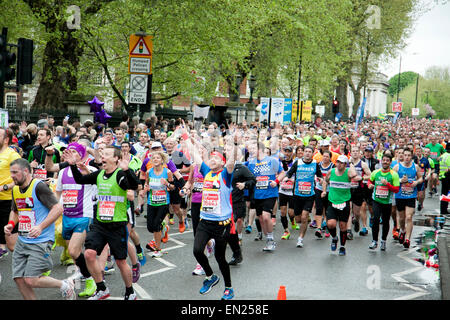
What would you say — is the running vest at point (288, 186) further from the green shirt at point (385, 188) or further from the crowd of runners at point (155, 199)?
the green shirt at point (385, 188)

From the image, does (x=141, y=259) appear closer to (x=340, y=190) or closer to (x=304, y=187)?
(x=304, y=187)

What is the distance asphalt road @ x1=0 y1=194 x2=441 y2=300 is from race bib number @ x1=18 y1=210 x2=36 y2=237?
4.06ft

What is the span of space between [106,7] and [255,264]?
1484cm

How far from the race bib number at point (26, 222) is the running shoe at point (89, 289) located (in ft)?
4.44

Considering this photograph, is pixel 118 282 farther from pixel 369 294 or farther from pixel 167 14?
pixel 167 14

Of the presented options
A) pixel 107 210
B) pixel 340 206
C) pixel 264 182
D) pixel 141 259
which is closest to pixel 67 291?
pixel 107 210

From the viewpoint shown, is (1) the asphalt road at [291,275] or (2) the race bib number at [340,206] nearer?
(1) the asphalt road at [291,275]

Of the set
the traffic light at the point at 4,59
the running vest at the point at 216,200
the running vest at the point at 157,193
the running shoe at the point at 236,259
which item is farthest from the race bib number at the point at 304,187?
the traffic light at the point at 4,59

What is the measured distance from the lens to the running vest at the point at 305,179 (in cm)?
1145

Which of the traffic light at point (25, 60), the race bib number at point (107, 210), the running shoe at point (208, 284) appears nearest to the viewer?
the race bib number at point (107, 210)

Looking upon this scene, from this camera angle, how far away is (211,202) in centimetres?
768

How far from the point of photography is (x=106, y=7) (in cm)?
2167

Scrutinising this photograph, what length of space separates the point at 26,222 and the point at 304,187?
243 inches

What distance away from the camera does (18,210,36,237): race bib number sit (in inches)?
256
